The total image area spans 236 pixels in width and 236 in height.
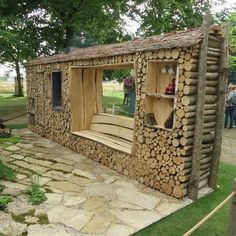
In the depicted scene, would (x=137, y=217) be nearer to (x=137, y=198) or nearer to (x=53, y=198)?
(x=137, y=198)

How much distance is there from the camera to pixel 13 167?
724 centimetres

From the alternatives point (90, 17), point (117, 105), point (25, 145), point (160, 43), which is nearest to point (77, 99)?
point (25, 145)

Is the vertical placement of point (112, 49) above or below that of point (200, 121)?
above

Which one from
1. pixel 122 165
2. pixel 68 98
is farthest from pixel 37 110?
pixel 122 165

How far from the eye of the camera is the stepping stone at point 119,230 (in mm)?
4508

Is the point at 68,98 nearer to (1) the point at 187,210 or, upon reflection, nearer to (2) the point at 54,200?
(2) the point at 54,200

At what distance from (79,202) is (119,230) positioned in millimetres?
1168

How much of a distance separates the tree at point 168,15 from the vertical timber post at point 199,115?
41.8ft

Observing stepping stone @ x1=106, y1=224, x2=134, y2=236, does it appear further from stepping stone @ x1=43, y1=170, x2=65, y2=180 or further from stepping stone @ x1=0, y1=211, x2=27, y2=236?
stepping stone @ x1=43, y1=170, x2=65, y2=180

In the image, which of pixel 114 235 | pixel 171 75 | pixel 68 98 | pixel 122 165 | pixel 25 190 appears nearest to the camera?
pixel 114 235

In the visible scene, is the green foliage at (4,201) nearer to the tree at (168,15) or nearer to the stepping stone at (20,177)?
the stepping stone at (20,177)

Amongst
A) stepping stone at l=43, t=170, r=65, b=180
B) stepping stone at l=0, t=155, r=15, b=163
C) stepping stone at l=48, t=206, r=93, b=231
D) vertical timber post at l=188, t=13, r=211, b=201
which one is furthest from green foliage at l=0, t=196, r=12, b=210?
vertical timber post at l=188, t=13, r=211, b=201

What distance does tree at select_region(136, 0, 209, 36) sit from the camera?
1777 centimetres

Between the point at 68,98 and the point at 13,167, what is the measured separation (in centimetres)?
283
